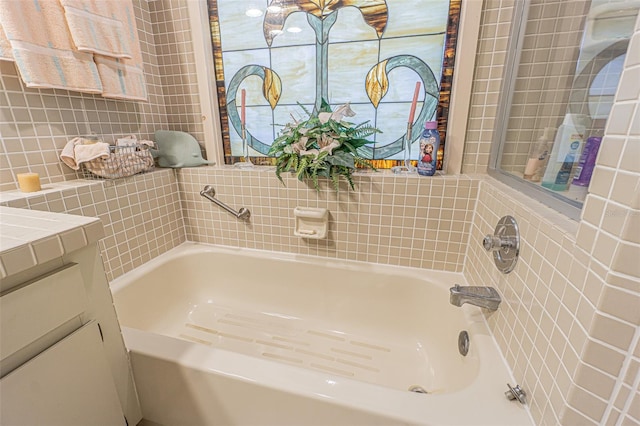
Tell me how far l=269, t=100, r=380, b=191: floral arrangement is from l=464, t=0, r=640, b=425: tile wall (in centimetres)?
→ 69

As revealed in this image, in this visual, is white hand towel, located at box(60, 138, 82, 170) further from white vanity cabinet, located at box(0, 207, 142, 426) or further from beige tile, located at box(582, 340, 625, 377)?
beige tile, located at box(582, 340, 625, 377)

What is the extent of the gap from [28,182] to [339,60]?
133 cm

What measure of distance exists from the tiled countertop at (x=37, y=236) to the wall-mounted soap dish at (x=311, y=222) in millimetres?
833

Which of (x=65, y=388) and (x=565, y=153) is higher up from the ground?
(x=565, y=153)

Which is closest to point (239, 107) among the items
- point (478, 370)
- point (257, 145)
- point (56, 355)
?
point (257, 145)

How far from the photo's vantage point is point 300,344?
4.32 feet

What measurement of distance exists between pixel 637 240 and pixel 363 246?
0.99 m

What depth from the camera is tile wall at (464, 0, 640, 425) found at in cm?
41

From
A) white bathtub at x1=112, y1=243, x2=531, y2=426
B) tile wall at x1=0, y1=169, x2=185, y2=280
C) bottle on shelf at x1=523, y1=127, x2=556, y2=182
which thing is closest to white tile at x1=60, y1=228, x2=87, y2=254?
white bathtub at x1=112, y1=243, x2=531, y2=426

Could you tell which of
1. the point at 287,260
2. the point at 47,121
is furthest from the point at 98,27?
the point at 287,260

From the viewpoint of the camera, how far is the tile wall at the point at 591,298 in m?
0.41

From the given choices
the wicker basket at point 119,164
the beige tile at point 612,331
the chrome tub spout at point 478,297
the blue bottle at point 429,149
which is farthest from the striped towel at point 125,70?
the beige tile at point 612,331

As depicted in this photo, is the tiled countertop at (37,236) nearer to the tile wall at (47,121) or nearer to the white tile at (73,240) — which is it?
the white tile at (73,240)

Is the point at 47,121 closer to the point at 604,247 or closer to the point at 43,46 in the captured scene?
the point at 43,46
